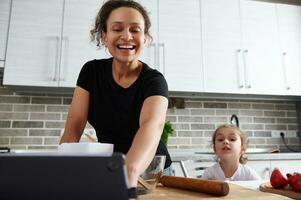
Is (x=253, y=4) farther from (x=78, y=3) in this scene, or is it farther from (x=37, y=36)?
(x=37, y=36)

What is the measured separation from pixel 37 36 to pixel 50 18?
0.19 metres

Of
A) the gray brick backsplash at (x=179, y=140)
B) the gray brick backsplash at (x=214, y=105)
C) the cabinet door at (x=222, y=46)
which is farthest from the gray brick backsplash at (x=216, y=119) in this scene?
the cabinet door at (x=222, y=46)

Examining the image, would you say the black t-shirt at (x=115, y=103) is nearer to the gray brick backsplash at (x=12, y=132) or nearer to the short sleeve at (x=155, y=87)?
the short sleeve at (x=155, y=87)

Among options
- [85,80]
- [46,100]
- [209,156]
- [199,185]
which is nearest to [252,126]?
[209,156]

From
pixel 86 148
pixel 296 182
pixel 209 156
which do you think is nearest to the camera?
pixel 86 148

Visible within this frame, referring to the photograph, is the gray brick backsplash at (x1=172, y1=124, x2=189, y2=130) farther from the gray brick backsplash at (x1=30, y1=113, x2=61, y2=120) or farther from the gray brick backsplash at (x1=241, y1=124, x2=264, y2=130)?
the gray brick backsplash at (x1=30, y1=113, x2=61, y2=120)

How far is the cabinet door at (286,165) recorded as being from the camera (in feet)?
7.35

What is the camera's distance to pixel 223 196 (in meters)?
0.61

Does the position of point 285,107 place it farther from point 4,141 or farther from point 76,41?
point 4,141

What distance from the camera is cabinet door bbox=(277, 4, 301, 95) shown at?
9.04ft

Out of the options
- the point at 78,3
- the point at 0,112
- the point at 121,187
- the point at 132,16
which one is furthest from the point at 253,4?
the point at 121,187

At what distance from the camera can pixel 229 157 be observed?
1.79 meters

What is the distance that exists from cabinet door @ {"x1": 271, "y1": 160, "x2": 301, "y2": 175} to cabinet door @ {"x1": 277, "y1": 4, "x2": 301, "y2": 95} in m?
0.72

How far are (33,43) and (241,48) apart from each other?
185cm
